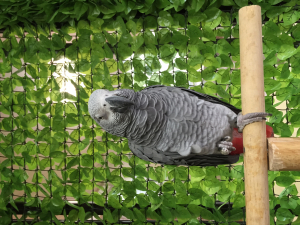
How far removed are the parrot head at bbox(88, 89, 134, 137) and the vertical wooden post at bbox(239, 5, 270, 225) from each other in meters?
0.23

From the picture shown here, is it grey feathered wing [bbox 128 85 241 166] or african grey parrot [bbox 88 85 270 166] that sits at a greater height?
african grey parrot [bbox 88 85 270 166]

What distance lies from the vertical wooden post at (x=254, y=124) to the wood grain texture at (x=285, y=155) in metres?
0.02

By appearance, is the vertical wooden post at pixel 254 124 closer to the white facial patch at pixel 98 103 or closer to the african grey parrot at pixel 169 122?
the african grey parrot at pixel 169 122

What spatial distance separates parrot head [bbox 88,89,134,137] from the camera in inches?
18.6

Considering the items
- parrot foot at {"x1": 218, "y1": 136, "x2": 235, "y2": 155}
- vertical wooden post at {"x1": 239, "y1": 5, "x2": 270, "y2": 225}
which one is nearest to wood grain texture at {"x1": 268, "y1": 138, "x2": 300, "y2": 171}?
vertical wooden post at {"x1": 239, "y1": 5, "x2": 270, "y2": 225}

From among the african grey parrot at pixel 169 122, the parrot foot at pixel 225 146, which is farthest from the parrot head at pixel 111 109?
the parrot foot at pixel 225 146

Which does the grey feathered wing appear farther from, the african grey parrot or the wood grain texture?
the wood grain texture

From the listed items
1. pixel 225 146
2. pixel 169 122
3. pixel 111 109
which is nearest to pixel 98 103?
pixel 111 109

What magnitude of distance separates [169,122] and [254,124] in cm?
18

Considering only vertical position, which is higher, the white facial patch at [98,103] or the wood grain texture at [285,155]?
the white facial patch at [98,103]

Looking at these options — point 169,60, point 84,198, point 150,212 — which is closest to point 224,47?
point 169,60

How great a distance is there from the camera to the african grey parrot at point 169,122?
1.64ft

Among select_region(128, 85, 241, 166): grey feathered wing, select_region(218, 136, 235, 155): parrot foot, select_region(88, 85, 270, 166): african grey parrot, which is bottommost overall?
select_region(128, 85, 241, 166): grey feathered wing

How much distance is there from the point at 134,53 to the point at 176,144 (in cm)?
51
